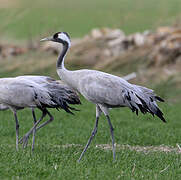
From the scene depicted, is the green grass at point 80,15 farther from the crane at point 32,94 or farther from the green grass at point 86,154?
the crane at point 32,94

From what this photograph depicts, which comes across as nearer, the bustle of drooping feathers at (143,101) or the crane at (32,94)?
the bustle of drooping feathers at (143,101)

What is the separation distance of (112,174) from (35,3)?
Answer: 81382 mm

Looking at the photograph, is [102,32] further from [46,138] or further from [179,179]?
[179,179]

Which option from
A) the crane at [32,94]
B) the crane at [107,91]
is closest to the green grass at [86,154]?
the crane at [107,91]

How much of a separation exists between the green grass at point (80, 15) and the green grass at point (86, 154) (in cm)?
5521

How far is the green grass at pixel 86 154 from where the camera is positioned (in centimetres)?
617

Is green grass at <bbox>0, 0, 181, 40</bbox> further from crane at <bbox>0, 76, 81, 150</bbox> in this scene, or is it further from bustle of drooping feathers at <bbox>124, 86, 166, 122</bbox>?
bustle of drooping feathers at <bbox>124, 86, 166, 122</bbox>

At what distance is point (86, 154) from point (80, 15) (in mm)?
71877

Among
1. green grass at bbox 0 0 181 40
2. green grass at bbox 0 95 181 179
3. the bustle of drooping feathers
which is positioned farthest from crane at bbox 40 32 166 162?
green grass at bbox 0 0 181 40

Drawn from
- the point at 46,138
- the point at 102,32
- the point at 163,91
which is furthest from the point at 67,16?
the point at 46,138

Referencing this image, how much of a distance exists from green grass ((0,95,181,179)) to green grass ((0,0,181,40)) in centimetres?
5521

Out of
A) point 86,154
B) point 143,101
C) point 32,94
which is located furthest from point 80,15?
point 143,101

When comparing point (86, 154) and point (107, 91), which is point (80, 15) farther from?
point (107, 91)

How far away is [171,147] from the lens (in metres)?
9.63
